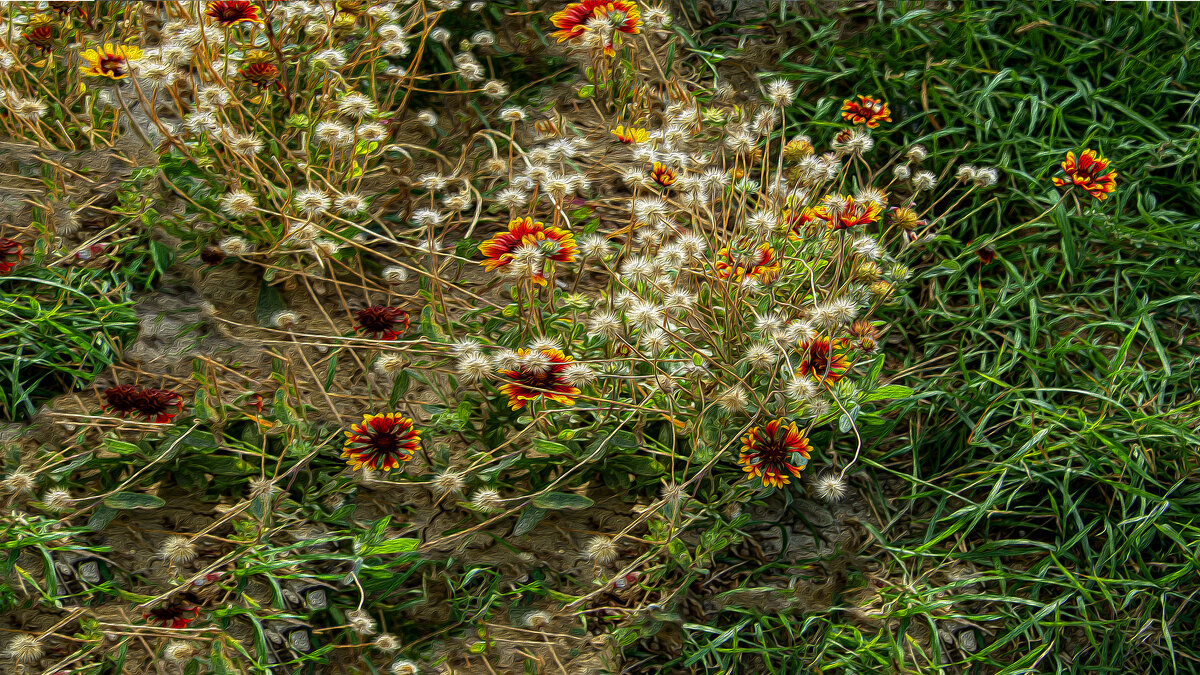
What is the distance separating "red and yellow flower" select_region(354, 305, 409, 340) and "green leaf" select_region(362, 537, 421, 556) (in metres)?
0.49

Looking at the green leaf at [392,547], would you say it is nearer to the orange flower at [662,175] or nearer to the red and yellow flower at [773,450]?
the red and yellow flower at [773,450]

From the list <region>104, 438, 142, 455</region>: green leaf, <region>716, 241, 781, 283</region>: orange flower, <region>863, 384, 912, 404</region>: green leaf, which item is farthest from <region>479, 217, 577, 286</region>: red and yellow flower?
<region>104, 438, 142, 455</region>: green leaf

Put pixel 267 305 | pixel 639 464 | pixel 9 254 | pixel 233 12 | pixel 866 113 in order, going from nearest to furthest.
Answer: pixel 639 464 < pixel 233 12 < pixel 9 254 < pixel 267 305 < pixel 866 113

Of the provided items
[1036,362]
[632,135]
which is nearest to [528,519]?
[632,135]

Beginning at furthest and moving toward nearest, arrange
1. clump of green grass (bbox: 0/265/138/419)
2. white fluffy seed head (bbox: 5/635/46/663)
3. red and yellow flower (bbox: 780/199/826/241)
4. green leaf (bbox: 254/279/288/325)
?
green leaf (bbox: 254/279/288/325), red and yellow flower (bbox: 780/199/826/241), clump of green grass (bbox: 0/265/138/419), white fluffy seed head (bbox: 5/635/46/663)

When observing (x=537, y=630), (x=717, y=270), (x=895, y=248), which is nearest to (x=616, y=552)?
(x=537, y=630)

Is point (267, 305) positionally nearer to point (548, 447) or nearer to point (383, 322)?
point (383, 322)

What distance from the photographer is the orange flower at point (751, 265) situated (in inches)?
72.0

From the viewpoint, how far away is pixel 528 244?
1668 mm

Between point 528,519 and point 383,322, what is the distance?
0.58 metres

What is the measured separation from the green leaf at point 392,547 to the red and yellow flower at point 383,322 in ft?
1.59

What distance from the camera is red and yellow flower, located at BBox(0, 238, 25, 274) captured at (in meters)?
2.02

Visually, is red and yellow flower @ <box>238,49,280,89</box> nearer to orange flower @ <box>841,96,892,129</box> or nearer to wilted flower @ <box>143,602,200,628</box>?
wilted flower @ <box>143,602,200,628</box>

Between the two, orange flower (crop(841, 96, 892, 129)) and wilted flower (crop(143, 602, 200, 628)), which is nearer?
wilted flower (crop(143, 602, 200, 628))
